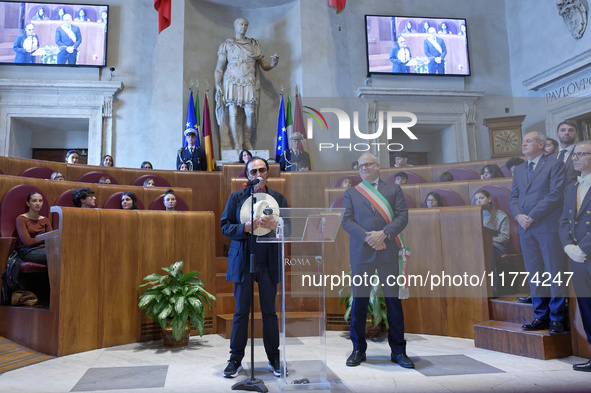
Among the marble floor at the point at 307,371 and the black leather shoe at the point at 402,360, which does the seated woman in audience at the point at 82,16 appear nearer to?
the marble floor at the point at 307,371

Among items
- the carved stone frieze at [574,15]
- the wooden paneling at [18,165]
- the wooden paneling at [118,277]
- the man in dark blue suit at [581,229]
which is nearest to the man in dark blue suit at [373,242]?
the man in dark blue suit at [581,229]

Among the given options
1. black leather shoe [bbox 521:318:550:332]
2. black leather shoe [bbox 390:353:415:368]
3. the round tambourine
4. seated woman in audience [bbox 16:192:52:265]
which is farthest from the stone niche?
black leather shoe [bbox 521:318:550:332]

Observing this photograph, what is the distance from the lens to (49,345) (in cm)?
324

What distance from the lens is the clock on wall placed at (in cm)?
356

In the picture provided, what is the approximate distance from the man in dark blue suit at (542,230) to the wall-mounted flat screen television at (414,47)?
6.05 m

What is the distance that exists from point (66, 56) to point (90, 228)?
6005 mm

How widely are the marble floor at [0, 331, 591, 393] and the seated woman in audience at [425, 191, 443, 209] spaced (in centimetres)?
132

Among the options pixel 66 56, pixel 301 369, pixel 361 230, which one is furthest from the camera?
pixel 66 56

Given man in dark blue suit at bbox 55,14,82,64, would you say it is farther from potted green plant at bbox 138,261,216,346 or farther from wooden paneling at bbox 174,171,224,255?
potted green plant at bbox 138,261,216,346

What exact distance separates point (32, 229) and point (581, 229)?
3.66 m

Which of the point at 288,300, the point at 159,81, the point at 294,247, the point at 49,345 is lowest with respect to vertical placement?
the point at 49,345

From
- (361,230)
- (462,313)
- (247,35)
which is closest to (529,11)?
(247,35)

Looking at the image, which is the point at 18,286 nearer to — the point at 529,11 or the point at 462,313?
the point at 462,313

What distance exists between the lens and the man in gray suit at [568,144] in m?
2.95
